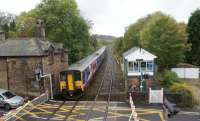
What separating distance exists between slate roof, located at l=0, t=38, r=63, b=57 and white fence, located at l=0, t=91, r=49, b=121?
4152mm

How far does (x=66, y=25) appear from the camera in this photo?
52031mm

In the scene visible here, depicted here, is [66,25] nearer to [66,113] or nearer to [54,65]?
[54,65]

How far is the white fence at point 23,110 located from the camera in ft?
66.7

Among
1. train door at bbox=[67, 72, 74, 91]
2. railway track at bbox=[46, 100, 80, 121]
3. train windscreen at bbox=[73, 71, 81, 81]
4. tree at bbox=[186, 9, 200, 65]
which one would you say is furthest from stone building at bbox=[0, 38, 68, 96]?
tree at bbox=[186, 9, 200, 65]

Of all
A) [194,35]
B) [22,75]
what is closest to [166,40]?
[194,35]

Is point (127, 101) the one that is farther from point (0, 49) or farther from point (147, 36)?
point (147, 36)

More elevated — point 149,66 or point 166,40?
point 166,40

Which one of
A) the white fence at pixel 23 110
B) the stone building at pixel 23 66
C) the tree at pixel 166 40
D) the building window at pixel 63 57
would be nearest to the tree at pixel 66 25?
the tree at pixel 166 40

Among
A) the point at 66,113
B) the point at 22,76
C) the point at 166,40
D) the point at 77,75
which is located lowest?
the point at 66,113

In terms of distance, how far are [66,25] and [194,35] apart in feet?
71.9

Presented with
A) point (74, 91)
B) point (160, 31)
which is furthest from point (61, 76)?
point (160, 31)

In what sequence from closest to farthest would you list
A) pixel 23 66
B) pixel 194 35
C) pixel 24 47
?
pixel 23 66
pixel 24 47
pixel 194 35

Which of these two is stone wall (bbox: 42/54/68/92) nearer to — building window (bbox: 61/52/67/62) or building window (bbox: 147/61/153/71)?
building window (bbox: 61/52/67/62)

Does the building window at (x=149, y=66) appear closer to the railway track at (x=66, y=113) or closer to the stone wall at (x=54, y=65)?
the stone wall at (x=54, y=65)
